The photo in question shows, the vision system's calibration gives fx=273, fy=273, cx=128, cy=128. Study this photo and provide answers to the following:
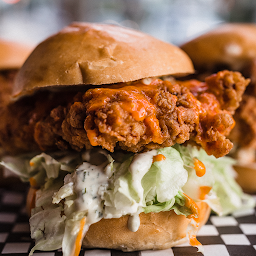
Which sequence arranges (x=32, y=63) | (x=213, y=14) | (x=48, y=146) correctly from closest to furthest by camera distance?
(x=32, y=63) → (x=48, y=146) → (x=213, y=14)

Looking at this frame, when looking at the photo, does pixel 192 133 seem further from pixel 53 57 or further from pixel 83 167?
pixel 53 57

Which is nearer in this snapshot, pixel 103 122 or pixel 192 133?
pixel 103 122

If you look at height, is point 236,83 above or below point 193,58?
above

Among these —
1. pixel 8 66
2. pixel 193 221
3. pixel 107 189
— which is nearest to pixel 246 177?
pixel 193 221

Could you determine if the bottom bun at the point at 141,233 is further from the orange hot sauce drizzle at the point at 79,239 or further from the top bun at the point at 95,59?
the top bun at the point at 95,59

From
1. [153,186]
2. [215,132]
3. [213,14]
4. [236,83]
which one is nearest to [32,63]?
[153,186]

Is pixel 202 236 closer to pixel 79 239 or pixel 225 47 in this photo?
pixel 79 239
